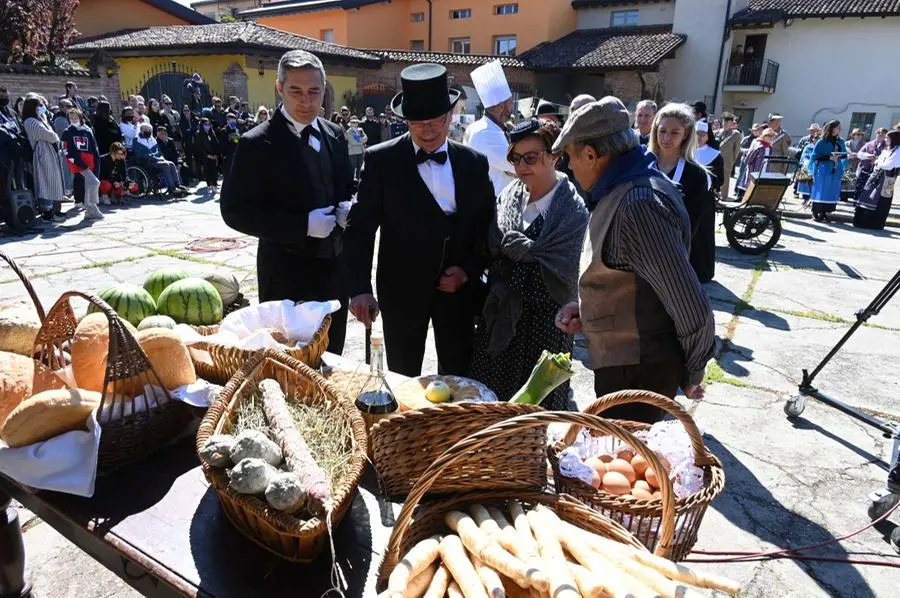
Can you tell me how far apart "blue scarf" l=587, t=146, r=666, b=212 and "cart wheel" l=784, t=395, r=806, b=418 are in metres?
2.77

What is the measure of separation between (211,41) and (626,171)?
2338 centimetres

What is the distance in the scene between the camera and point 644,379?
7.89 feet

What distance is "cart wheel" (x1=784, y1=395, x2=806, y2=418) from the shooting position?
4133 mm

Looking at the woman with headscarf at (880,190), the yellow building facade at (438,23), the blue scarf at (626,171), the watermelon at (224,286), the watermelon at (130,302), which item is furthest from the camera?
the yellow building facade at (438,23)

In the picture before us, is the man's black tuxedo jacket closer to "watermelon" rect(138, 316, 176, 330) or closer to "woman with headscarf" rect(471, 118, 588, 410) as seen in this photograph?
"watermelon" rect(138, 316, 176, 330)

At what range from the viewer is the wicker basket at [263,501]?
1308mm

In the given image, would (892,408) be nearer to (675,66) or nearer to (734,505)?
(734,505)

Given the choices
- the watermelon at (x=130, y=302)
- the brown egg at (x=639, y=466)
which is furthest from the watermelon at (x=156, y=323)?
the brown egg at (x=639, y=466)

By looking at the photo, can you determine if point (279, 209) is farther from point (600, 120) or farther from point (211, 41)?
point (211, 41)

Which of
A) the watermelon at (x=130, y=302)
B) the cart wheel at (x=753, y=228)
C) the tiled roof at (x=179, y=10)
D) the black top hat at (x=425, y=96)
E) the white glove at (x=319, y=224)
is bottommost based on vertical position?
the cart wheel at (x=753, y=228)

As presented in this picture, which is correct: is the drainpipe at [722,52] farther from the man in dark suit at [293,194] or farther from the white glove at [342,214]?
A: the white glove at [342,214]

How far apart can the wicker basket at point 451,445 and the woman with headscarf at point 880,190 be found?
1342 centimetres

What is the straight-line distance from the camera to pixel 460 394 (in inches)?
76.7

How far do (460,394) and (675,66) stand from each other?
31.3m
